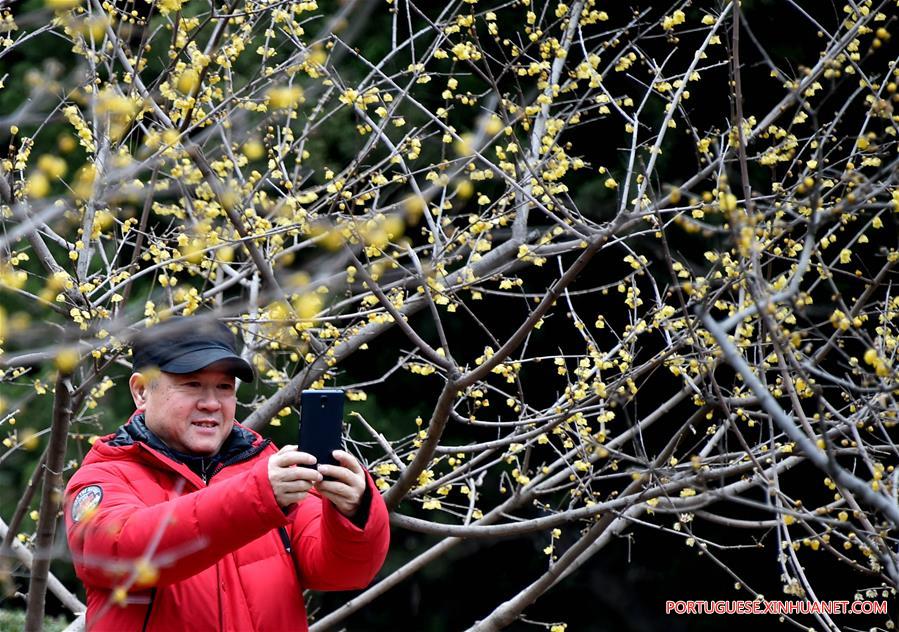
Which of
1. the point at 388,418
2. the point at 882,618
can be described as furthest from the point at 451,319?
the point at 882,618

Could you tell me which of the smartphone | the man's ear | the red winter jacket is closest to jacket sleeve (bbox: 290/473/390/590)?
the red winter jacket

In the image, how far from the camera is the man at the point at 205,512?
2449mm

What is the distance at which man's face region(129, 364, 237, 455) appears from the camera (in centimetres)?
281

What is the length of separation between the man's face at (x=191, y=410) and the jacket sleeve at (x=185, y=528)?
0.28m

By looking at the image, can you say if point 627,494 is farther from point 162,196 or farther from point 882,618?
point 162,196

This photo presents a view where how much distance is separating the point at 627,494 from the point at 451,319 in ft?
11.8

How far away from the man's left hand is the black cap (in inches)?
16.9

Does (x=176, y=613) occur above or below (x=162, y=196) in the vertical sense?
below

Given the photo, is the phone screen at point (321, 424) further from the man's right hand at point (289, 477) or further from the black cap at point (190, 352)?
the black cap at point (190, 352)

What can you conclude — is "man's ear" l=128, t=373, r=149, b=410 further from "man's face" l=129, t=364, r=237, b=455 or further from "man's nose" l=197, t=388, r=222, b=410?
"man's nose" l=197, t=388, r=222, b=410

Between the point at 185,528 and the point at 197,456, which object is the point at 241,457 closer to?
the point at 197,456

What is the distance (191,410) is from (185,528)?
445 millimetres

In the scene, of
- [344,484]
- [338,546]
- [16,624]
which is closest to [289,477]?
[344,484]

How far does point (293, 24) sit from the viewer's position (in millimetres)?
4484
